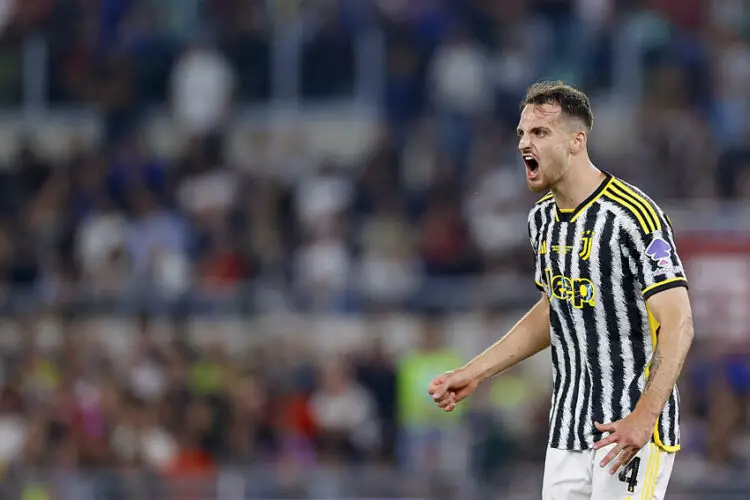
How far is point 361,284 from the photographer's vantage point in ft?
42.8

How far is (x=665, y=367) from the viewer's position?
210 inches

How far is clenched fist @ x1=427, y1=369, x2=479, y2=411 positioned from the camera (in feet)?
19.7

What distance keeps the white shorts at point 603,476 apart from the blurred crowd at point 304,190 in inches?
219

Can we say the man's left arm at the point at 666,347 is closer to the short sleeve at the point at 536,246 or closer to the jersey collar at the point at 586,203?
the jersey collar at the point at 586,203

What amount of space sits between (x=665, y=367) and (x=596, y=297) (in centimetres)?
51

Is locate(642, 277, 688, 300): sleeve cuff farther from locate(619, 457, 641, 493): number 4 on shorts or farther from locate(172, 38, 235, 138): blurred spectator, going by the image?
locate(172, 38, 235, 138): blurred spectator

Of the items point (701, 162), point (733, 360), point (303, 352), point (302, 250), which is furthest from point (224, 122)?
point (733, 360)

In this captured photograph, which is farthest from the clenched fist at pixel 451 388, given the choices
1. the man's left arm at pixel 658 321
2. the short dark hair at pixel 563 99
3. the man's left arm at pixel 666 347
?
the short dark hair at pixel 563 99

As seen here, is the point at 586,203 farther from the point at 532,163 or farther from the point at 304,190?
the point at 304,190

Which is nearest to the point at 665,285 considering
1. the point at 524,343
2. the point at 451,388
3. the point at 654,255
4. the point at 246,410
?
the point at 654,255

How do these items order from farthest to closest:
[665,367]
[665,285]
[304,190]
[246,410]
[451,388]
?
[304,190] < [246,410] < [451,388] < [665,285] < [665,367]

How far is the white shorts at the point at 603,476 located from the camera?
566 centimetres

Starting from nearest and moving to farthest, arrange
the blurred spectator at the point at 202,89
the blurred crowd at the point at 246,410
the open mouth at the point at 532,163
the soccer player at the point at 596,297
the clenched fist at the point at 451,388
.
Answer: the soccer player at the point at 596,297, the open mouth at the point at 532,163, the clenched fist at the point at 451,388, the blurred crowd at the point at 246,410, the blurred spectator at the point at 202,89

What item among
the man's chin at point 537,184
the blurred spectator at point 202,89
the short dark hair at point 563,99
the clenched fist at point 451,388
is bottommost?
the clenched fist at point 451,388
